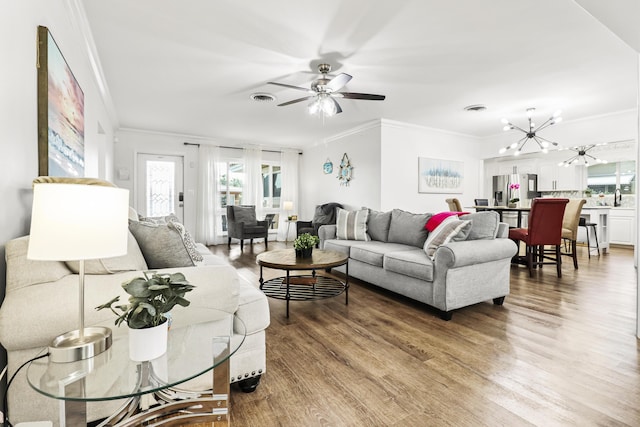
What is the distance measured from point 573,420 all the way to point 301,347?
4.88 feet

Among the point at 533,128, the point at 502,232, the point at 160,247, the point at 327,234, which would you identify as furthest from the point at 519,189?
the point at 160,247

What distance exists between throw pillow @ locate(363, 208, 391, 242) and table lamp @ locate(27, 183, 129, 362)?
336 centimetres

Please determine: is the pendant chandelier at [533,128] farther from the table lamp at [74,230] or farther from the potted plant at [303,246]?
the table lamp at [74,230]

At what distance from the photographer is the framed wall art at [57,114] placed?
169 cm

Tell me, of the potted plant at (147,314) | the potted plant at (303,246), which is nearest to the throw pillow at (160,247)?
the potted plant at (147,314)

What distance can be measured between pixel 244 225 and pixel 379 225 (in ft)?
10.1

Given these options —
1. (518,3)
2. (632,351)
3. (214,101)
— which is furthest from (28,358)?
(214,101)

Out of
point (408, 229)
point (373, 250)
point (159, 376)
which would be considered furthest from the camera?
point (408, 229)

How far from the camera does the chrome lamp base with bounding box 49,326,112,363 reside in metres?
0.97

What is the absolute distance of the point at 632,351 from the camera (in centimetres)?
204

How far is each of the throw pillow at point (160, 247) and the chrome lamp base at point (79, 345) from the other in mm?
674

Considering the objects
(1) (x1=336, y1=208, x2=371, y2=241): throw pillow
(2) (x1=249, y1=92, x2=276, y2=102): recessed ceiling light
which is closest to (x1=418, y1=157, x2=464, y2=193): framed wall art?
(1) (x1=336, y1=208, x2=371, y2=241): throw pillow

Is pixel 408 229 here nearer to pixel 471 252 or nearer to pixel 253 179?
pixel 471 252

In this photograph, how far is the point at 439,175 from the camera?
644 centimetres
